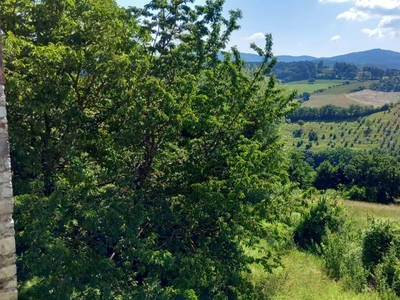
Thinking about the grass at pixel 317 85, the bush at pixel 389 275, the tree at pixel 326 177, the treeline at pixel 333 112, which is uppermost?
the grass at pixel 317 85

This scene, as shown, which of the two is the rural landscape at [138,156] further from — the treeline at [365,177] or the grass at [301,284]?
the treeline at [365,177]

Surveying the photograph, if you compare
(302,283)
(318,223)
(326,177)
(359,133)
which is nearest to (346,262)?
(302,283)

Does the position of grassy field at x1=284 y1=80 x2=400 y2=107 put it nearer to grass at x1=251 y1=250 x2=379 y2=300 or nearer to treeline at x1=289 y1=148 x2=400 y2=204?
treeline at x1=289 y1=148 x2=400 y2=204

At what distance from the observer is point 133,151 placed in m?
7.95

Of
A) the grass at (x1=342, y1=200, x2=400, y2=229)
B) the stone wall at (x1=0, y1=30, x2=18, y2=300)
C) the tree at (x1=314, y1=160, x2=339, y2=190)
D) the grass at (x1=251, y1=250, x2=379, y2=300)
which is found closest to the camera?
the stone wall at (x1=0, y1=30, x2=18, y2=300)

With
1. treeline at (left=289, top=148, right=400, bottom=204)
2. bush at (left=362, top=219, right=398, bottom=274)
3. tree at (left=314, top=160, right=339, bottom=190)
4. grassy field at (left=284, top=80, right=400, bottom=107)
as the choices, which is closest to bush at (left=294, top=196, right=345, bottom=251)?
bush at (left=362, top=219, right=398, bottom=274)

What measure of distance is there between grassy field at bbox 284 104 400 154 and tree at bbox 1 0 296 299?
85.9 meters

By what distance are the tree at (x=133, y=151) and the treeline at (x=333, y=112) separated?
11566cm

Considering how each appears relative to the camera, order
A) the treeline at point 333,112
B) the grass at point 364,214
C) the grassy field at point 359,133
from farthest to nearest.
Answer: the treeline at point 333,112 < the grassy field at point 359,133 < the grass at point 364,214

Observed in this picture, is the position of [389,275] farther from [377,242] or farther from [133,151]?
[133,151]

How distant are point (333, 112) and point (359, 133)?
680 inches

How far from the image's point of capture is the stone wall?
431cm

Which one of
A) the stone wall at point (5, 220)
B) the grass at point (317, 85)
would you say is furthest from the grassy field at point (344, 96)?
the stone wall at point (5, 220)

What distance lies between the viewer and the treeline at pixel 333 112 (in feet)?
391
